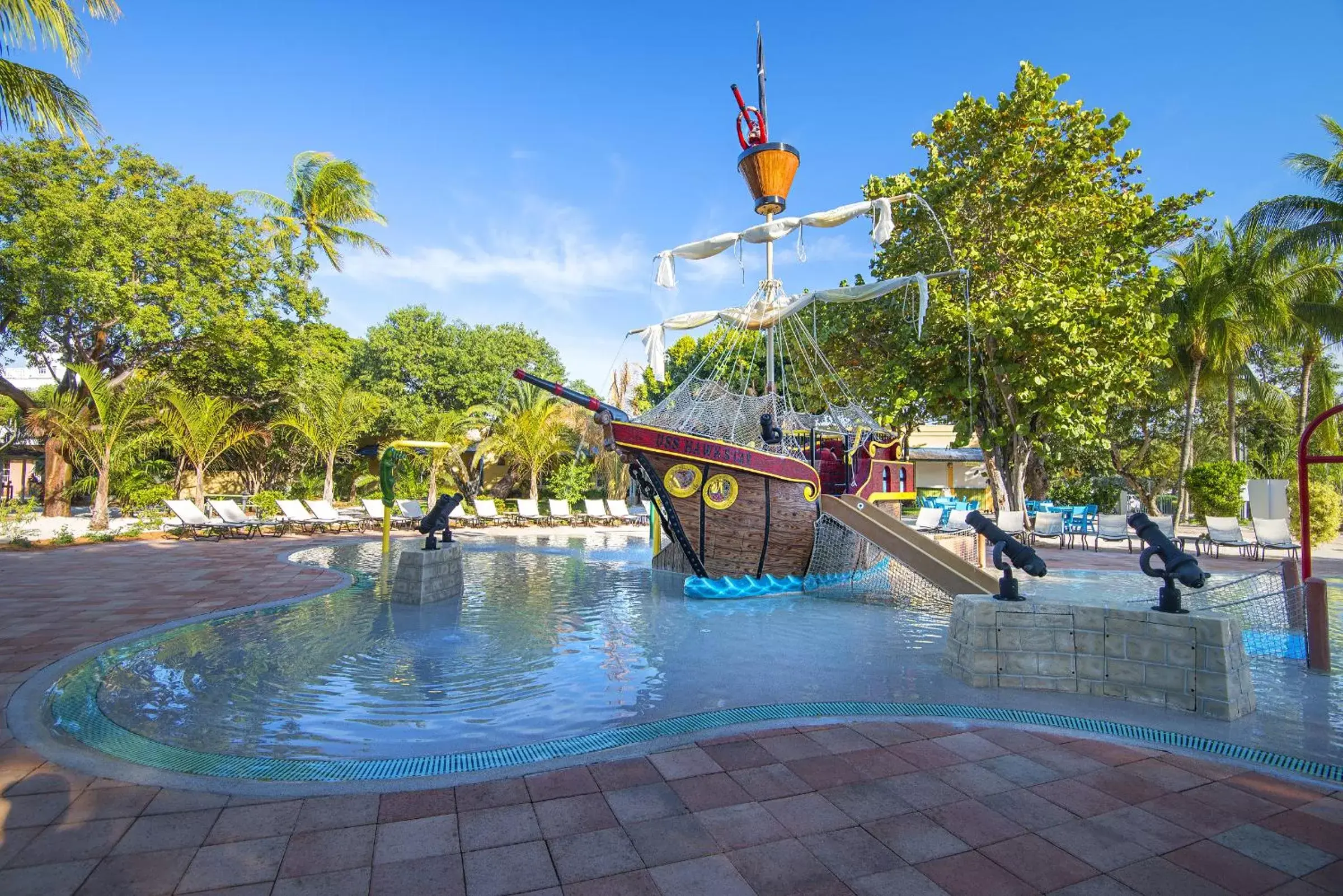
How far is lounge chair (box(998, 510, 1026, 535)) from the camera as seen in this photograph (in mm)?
16266

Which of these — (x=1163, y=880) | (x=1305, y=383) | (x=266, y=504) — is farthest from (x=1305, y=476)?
(x=266, y=504)

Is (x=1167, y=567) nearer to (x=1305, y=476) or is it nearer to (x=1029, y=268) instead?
(x=1305, y=476)

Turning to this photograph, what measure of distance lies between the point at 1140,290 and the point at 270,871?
2021cm

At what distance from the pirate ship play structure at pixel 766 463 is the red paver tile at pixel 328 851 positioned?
6143mm

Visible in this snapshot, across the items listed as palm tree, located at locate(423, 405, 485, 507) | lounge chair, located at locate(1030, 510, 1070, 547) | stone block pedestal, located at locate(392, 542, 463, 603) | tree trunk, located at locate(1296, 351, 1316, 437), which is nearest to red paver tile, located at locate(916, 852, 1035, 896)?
stone block pedestal, located at locate(392, 542, 463, 603)

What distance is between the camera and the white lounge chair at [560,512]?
75.6 feet

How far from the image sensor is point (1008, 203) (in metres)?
17.2

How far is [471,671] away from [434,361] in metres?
28.5

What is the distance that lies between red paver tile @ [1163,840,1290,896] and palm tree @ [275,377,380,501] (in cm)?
2371

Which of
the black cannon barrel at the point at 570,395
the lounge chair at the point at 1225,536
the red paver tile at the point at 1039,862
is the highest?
the black cannon barrel at the point at 570,395

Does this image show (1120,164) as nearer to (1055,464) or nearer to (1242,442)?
(1055,464)

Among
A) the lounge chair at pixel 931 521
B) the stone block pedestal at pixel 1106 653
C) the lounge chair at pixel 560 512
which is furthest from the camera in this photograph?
the lounge chair at pixel 560 512

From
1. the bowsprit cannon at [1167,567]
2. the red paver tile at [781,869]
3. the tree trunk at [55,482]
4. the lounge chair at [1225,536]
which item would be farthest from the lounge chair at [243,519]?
the lounge chair at [1225,536]

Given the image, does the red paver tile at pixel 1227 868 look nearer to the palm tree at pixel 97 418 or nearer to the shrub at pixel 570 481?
the palm tree at pixel 97 418
